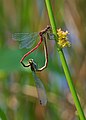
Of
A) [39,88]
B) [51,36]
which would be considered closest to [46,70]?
[39,88]

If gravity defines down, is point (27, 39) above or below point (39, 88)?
above

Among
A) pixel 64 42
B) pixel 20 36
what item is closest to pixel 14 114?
pixel 20 36

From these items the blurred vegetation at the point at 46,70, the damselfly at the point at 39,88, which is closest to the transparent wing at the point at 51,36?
the damselfly at the point at 39,88

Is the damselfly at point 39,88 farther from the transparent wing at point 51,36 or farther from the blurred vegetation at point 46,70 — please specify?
the blurred vegetation at point 46,70

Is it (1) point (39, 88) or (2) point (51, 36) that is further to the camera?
(1) point (39, 88)

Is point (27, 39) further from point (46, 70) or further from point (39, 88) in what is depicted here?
point (46, 70)

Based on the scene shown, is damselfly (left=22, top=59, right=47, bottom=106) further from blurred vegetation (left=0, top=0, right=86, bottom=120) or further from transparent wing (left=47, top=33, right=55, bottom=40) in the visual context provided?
blurred vegetation (left=0, top=0, right=86, bottom=120)

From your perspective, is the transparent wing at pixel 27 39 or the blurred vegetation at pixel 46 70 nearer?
the transparent wing at pixel 27 39

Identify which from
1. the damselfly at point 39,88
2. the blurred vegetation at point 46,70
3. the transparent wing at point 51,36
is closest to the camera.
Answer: the transparent wing at point 51,36

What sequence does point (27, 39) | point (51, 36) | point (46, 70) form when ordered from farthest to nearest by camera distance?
point (46, 70) → point (27, 39) → point (51, 36)

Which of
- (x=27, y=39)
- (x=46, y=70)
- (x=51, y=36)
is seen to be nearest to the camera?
(x=51, y=36)
